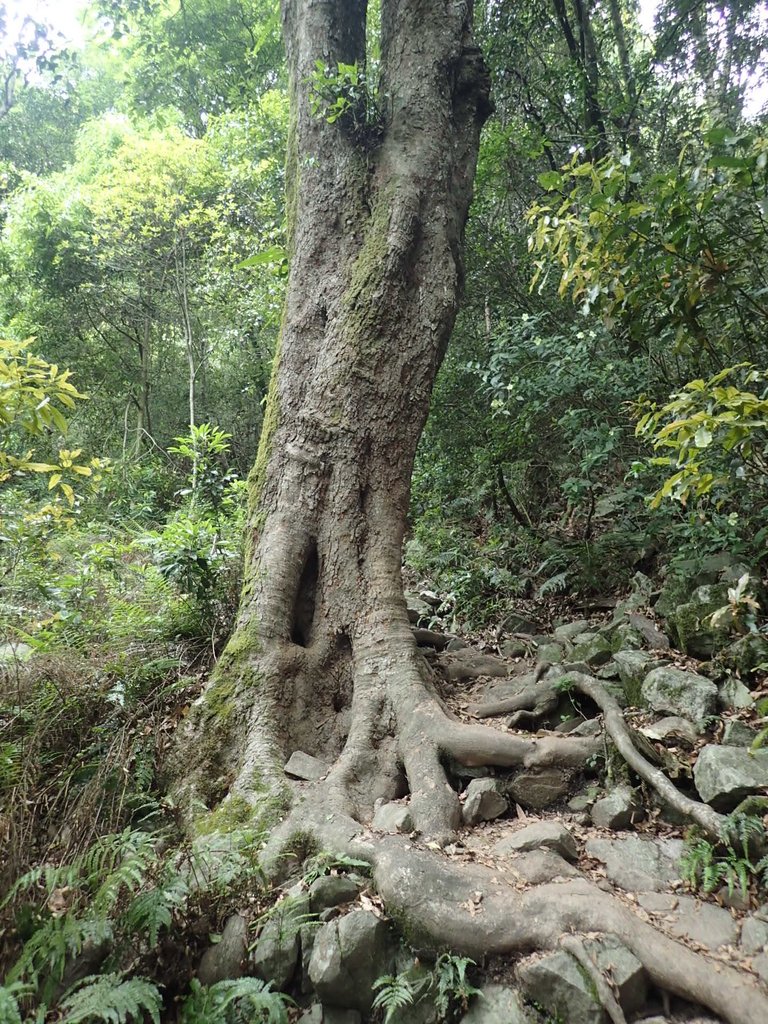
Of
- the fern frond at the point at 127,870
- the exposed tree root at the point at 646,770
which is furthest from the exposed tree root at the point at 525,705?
the fern frond at the point at 127,870

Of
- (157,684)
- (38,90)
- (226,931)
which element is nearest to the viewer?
(226,931)

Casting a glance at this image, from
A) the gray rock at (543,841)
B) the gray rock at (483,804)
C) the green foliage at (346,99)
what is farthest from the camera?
the green foliage at (346,99)

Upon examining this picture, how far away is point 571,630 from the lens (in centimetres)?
484

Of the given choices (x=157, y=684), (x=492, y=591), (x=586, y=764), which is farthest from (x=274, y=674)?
(x=492, y=591)

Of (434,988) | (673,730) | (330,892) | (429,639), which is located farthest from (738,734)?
(429,639)

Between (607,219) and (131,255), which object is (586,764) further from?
(131,255)

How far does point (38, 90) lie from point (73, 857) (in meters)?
23.1

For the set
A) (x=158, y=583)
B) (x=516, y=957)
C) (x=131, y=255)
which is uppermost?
(x=131, y=255)

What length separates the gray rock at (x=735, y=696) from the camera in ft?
10.5

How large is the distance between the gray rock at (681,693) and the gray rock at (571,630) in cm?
118

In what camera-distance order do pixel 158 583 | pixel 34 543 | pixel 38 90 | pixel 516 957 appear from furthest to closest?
pixel 38 90 < pixel 158 583 < pixel 34 543 < pixel 516 957

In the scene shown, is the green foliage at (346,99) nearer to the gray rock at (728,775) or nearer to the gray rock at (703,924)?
the gray rock at (728,775)

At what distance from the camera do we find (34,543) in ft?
14.9

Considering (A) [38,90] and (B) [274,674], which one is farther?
(A) [38,90]
